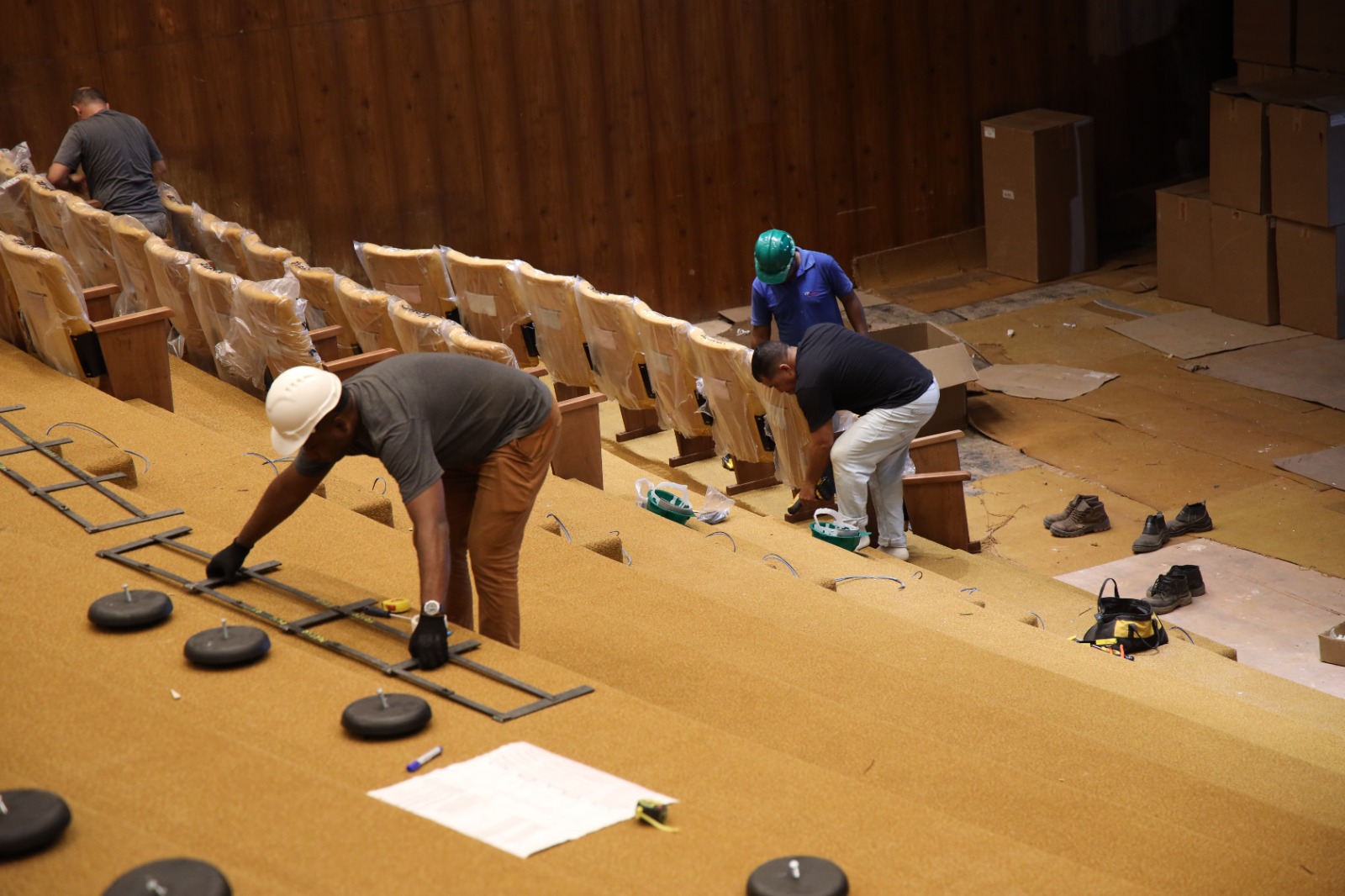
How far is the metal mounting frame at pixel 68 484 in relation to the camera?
4066 mm

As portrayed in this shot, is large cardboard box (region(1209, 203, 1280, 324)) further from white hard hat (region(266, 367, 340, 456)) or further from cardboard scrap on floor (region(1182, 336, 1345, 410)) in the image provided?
white hard hat (region(266, 367, 340, 456))

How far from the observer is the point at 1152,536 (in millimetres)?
6141

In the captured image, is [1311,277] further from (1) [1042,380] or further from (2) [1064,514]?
(2) [1064,514]

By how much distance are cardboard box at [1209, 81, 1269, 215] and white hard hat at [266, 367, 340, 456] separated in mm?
6899

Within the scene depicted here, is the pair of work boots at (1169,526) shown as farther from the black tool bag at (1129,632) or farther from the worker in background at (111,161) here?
the worker in background at (111,161)

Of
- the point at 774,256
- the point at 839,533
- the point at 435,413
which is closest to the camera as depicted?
the point at 435,413

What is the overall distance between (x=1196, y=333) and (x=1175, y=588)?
3602mm

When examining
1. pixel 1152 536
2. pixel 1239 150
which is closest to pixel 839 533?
pixel 1152 536

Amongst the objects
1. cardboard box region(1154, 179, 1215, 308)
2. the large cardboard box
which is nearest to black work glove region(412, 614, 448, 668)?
the large cardboard box

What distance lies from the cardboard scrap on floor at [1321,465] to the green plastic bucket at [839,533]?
232 centimetres

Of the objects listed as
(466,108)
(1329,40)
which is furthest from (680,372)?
(1329,40)

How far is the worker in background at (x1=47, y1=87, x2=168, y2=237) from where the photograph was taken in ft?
23.7

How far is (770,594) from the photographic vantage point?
4.66 m

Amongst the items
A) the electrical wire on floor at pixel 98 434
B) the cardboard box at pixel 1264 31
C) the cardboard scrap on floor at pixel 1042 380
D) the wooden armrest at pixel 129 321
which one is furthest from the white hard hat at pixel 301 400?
the cardboard box at pixel 1264 31
